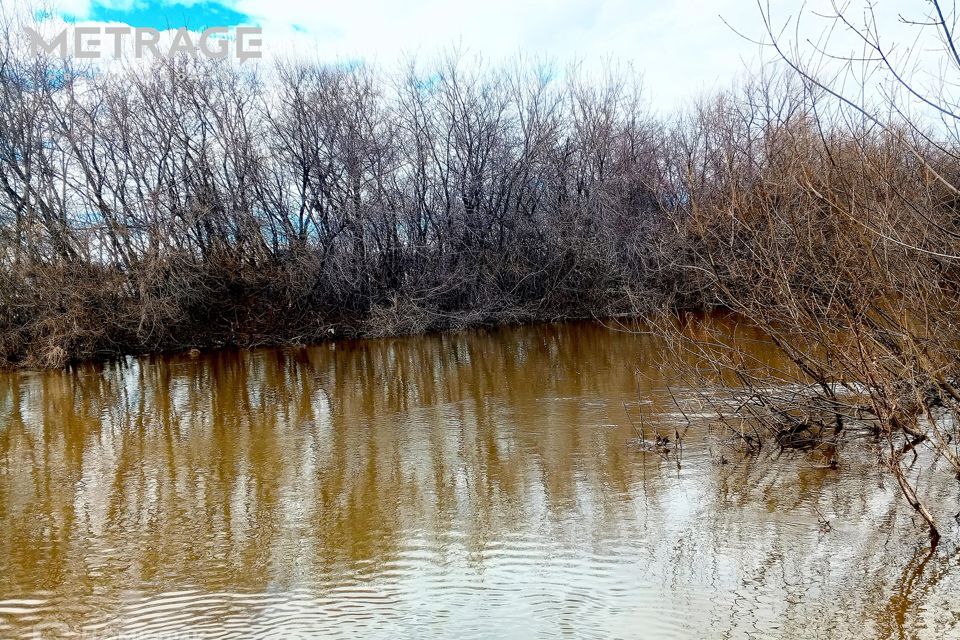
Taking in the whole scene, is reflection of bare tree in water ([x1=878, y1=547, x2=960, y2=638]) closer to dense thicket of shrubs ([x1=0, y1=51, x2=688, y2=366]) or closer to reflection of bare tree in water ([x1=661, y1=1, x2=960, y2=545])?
reflection of bare tree in water ([x1=661, y1=1, x2=960, y2=545])

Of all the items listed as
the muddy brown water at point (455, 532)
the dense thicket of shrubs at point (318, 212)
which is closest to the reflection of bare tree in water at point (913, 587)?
the muddy brown water at point (455, 532)

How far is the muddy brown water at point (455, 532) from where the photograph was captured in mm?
4414

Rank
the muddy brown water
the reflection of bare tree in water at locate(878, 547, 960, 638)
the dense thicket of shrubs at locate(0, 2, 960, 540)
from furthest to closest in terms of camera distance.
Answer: the dense thicket of shrubs at locate(0, 2, 960, 540) < the muddy brown water < the reflection of bare tree in water at locate(878, 547, 960, 638)

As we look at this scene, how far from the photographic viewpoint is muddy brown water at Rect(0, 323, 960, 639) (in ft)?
14.5

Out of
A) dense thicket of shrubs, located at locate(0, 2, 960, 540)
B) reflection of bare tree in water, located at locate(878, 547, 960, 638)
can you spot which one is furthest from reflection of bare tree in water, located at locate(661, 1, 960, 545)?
dense thicket of shrubs, located at locate(0, 2, 960, 540)

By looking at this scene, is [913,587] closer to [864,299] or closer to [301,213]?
[864,299]

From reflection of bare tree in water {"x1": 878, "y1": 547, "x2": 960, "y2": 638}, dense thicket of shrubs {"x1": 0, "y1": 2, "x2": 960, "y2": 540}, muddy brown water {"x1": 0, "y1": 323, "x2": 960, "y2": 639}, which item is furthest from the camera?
dense thicket of shrubs {"x1": 0, "y1": 2, "x2": 960, "y2": 540}

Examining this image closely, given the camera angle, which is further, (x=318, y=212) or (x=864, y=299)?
(x=318, y=212)

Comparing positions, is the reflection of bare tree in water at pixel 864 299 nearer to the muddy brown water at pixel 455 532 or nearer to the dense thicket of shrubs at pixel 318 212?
the muddy brown water at pixel 455 532

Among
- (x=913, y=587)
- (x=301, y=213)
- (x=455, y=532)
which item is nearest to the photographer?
(x=913, y=587)

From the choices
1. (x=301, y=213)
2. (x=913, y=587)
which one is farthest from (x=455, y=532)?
(x=301, y=213)

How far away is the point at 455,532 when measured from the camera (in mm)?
5789

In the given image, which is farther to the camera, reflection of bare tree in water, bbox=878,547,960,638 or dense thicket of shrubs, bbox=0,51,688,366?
dense thicket of shrubs, bbox=0,51,688,366

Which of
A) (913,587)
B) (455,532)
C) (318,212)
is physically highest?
(318,212)
